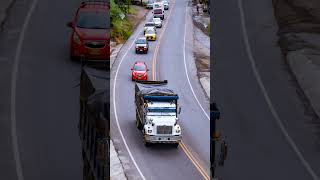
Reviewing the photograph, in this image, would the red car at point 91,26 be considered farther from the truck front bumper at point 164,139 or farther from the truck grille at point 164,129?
the truck grille at point 164,129

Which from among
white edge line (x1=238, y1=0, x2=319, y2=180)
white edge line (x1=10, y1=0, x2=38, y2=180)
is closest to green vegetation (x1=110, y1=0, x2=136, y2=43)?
white edge line (x1=238, y1=0, x2=319, y2=180)

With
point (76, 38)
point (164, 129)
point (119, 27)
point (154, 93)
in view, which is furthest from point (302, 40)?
point (119, 27)

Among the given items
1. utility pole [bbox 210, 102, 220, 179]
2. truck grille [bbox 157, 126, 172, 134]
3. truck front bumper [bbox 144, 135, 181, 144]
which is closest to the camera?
utility pole [bbox 210, 102, 220, 179]

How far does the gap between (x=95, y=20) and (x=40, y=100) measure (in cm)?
350

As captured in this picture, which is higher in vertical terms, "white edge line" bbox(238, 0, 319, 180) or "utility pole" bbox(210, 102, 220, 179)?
"utility pole" bbox(210, 102, 220, 179)

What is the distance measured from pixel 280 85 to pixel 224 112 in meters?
6.83

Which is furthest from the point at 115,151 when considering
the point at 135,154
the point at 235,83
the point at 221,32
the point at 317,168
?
the point at 221,32

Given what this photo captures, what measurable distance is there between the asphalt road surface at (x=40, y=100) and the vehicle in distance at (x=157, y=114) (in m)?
3.03

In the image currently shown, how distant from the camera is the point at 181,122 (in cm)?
2406

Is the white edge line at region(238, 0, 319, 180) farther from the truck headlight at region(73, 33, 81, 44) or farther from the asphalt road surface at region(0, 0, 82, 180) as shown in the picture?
the truck headlight at region(73, 33, 81, 44)

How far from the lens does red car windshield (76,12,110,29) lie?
1931 centimetres

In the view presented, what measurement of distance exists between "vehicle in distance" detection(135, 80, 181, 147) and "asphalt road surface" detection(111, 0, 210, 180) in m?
0.43

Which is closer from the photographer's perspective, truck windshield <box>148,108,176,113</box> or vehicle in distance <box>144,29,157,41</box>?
truck windshield <box>148,108,176,113</box>

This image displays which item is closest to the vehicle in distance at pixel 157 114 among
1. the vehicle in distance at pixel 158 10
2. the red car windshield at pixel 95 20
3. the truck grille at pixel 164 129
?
the truck grille at pixel 164 129
